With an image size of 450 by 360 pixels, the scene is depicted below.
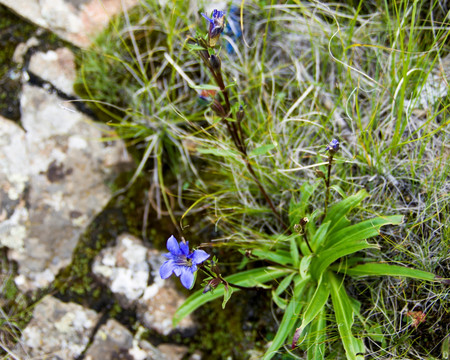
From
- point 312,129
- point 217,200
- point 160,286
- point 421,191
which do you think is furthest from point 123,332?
point 421,191

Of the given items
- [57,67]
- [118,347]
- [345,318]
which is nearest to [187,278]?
[345,318]

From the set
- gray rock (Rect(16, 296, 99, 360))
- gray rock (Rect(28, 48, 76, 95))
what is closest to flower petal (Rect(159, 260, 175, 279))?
gray rock (Rect(16, 296, 99, 360))

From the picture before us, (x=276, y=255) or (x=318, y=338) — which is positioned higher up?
(x=276, y=255)

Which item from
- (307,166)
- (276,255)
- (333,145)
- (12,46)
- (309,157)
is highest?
(12,46)

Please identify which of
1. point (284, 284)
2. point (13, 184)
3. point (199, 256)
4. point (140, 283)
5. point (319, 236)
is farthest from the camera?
point (13, 184)

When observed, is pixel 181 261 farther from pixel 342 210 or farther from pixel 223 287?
pixel 342 210

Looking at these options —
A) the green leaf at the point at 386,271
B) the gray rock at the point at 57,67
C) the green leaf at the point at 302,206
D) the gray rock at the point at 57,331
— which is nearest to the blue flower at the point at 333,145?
the green leaf at the point at 302,206

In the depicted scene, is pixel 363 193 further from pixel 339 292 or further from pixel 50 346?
pixel 50 346
